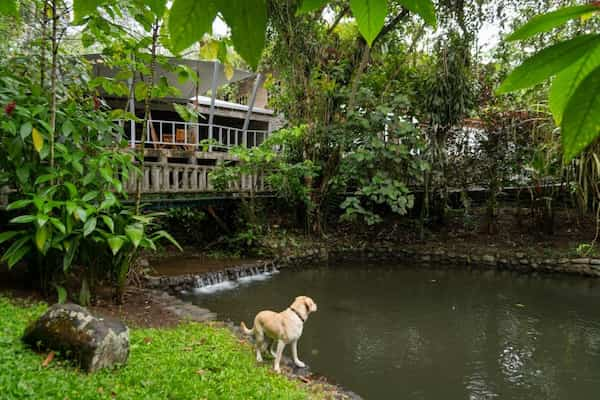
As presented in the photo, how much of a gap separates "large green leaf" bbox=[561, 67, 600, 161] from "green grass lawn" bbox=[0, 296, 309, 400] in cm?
241

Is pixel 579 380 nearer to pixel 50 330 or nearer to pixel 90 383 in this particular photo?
pixel 90 383

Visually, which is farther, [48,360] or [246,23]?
[48,360]

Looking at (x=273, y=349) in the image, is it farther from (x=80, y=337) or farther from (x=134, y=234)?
(x=80, y=337)

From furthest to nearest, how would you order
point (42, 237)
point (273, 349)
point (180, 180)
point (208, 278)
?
point (180, 180) → point (208, 278) → point (273, 349) → point (42, 237)

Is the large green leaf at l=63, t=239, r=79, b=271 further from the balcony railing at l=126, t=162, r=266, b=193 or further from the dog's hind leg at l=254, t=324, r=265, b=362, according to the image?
the balcony railing at l=126, t=162, r=266, b=193

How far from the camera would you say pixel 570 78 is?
379mm

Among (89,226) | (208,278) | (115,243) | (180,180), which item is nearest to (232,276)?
(208,278)

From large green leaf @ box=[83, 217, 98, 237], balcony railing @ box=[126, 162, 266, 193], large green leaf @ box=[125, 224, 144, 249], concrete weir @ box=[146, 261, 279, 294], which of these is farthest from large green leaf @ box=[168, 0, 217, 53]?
concrete weir @ box=[146, 261, 279, 294]

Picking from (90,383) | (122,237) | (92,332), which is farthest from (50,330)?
(122,237)

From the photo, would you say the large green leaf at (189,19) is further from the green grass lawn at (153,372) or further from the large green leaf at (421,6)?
the green grass lawn at (153,372)

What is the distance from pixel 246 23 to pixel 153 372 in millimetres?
2728

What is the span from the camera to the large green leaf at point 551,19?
1.21 ft

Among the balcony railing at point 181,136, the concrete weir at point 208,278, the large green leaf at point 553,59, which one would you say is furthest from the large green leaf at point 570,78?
the balcony railing at point 181,136

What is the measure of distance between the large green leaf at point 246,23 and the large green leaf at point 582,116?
0.88ft
